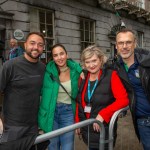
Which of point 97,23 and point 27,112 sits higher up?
point 97,23

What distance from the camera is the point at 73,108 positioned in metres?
3.75

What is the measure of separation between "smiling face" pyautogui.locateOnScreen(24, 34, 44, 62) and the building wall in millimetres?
7624

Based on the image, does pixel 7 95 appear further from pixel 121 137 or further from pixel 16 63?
pixel 121 137

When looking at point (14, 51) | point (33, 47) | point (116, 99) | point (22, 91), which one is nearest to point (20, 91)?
point (22, 91)

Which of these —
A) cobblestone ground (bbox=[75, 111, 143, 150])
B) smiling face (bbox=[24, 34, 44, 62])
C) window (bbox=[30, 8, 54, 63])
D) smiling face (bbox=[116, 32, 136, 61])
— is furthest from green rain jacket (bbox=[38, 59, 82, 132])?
window (bbox=[30, 8, 54, 63])

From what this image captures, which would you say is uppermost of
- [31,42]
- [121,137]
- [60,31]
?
[60,31]

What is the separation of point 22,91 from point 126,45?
1.36m

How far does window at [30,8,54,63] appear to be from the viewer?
12.1 m

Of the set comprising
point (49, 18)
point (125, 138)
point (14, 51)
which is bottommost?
point (125, 138)

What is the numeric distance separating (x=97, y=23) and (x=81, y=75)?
12769mm

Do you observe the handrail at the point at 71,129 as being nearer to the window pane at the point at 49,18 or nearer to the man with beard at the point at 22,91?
the man with beard at the point at 22,91

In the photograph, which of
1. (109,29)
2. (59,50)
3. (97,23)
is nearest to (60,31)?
(97,23)

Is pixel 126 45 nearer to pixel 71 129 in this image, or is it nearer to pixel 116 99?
pixel 116 99

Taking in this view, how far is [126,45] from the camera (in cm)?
335
